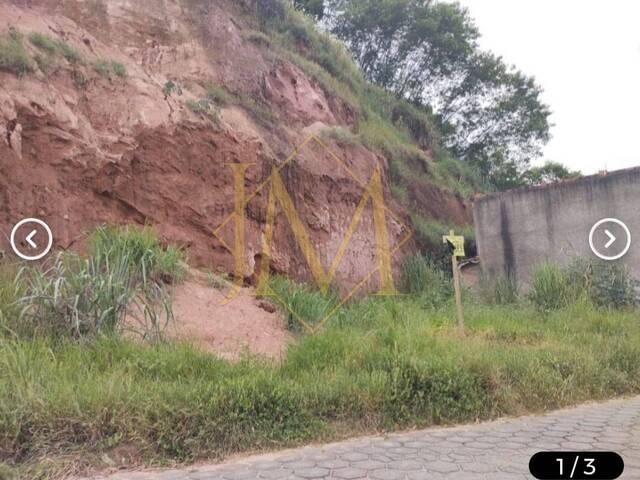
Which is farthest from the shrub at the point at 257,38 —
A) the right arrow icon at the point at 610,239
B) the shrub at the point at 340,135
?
the right arrow icon at the point at 610,239

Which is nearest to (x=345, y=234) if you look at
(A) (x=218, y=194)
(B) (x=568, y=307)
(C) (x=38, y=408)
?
(A) (x=218, y=194)

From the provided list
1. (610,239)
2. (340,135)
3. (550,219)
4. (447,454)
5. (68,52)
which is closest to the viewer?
(447,454)

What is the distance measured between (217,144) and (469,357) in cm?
605

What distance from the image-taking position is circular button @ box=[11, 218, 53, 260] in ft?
22.7

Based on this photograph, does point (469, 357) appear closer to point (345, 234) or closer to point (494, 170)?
point (345, 234)

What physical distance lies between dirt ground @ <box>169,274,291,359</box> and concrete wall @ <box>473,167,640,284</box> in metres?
5.96

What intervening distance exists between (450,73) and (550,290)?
48.5 ft

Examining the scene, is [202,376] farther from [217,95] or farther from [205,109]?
[217,95]

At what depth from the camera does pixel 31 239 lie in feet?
23.5

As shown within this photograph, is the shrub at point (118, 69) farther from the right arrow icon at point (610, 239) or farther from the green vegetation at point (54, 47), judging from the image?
the right arrow icon at point (610, 239)

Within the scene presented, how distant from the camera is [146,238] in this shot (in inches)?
269

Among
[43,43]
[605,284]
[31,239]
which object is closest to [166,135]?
[43,43]

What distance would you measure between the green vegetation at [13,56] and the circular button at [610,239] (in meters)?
9.85

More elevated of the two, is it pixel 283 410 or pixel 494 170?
pixel 494 170
